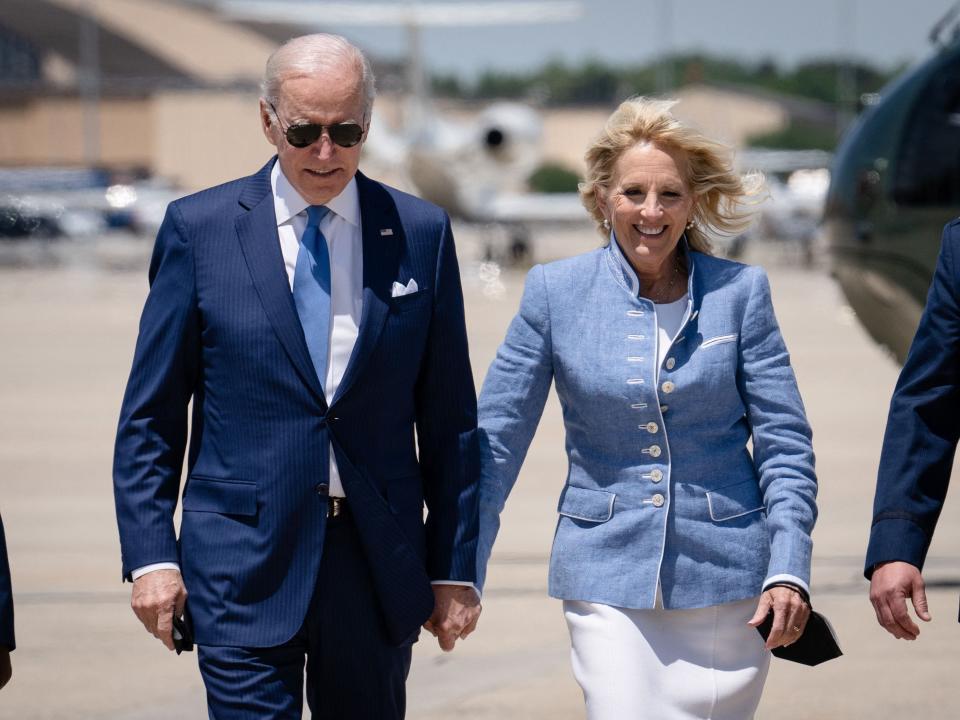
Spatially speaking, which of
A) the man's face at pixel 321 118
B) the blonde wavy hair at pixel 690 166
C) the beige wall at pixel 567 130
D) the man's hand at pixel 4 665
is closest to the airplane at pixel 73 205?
the beige wall at pixel 567 130

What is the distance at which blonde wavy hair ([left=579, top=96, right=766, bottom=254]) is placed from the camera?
322cm

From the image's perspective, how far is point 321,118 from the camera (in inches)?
116

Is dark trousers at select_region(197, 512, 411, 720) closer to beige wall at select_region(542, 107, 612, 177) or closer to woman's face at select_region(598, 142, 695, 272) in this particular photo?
woman's face at select_region(598, 142, 695, 272)

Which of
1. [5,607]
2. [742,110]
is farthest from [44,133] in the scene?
[5,607]

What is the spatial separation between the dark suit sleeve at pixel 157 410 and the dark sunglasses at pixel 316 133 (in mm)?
304

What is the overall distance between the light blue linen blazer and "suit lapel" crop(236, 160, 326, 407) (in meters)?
0.54

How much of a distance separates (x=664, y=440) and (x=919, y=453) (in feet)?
1.72

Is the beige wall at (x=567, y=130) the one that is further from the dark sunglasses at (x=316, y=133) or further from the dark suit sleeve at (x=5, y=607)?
the dark suit sleeve at (x=5, y=607)

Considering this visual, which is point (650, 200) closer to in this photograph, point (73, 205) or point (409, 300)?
point (409, 300)

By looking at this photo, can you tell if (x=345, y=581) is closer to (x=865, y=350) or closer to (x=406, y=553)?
(x=406, y=553)

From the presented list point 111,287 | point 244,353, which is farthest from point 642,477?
point 111,287

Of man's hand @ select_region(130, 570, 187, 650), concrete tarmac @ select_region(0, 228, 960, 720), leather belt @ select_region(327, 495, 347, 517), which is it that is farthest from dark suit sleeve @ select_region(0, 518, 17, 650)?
concrete tarmac @ select_region(0, 228, 960, 720)

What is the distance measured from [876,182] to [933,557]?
5.88ft

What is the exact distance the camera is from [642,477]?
3207mm
